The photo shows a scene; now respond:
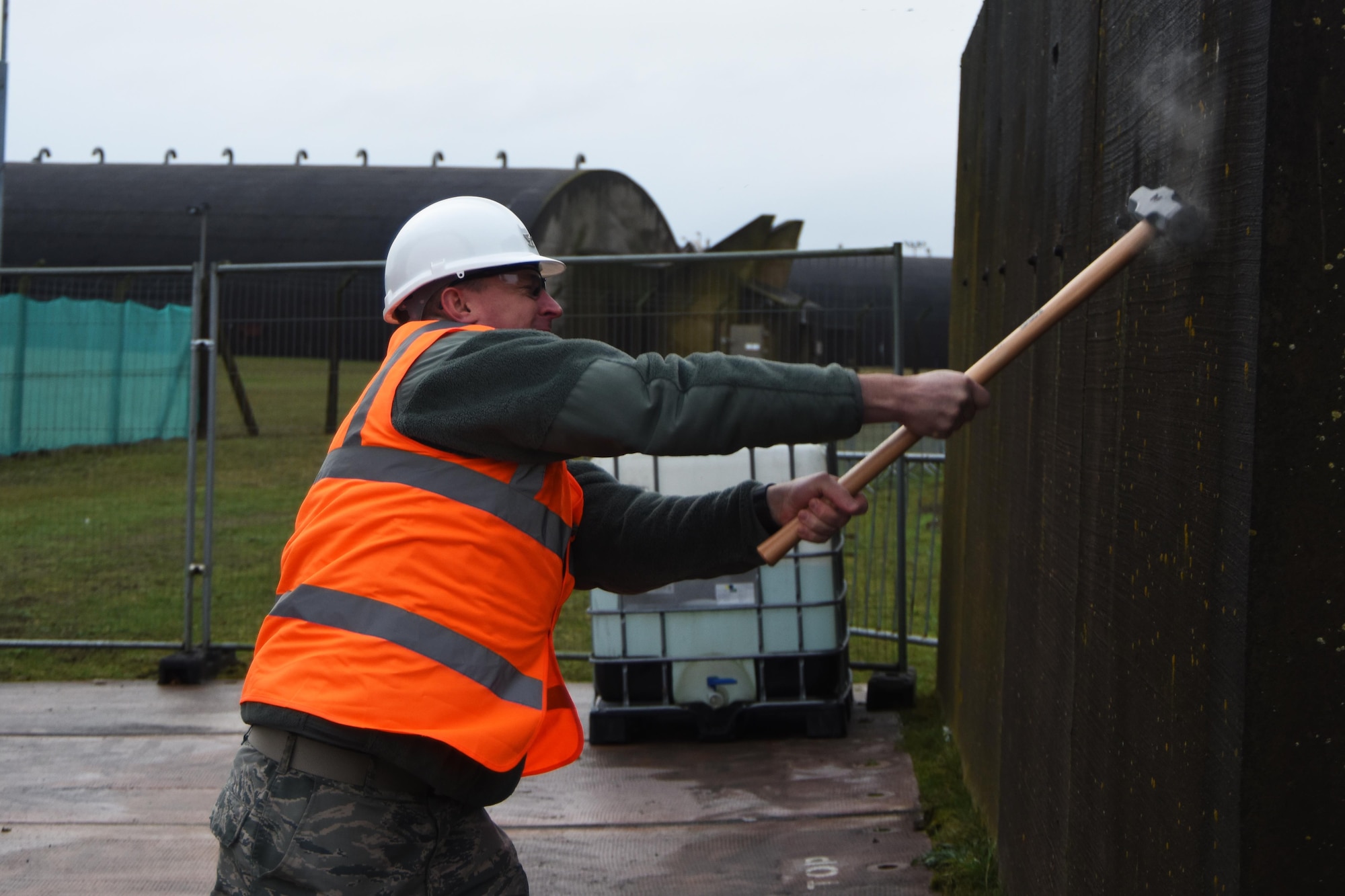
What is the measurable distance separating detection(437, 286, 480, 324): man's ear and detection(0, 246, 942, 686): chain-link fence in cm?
335

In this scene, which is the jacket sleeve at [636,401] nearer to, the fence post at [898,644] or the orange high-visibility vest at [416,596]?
the orange high-visibility vest at [416,596]

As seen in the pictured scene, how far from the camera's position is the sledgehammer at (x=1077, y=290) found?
2.07 m

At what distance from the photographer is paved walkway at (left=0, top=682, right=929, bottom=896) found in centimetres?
458

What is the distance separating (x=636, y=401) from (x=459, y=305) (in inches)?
27.3

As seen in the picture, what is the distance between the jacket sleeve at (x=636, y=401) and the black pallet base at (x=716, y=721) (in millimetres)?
3739

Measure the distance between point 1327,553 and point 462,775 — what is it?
152 cm

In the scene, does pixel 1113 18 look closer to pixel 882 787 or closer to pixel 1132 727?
pixel 1132 727

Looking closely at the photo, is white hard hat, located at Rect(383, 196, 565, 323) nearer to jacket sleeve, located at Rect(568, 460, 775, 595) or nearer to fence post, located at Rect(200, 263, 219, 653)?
jacket sleeve, located at Rect(568, 460, 775, 595)

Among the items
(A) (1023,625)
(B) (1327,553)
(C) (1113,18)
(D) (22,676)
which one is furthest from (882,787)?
(D) (22,676)

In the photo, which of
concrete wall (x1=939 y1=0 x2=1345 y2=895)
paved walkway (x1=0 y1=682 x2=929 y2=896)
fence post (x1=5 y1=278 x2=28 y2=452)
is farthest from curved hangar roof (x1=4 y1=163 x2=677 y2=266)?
concrete wall (x1=939 y1=0 x2=1345 y2=895)

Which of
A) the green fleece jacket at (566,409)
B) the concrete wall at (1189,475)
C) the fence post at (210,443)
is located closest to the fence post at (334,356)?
the fence post at (210,443)

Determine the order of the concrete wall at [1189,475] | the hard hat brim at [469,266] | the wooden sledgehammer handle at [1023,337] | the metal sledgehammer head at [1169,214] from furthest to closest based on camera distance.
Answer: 1. the hard hat brim at [469,266]
2. the wooden sledgehammer handle at [1023,337]
3. the metal sledgehammer head at [1169,214]
4. the concrete wall at [1189,475]

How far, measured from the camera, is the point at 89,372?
7.61 meters

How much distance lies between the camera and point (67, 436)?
305 inches
